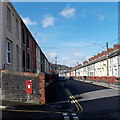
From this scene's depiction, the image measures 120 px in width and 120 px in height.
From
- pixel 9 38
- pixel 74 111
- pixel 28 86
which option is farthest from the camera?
pixel 9 38

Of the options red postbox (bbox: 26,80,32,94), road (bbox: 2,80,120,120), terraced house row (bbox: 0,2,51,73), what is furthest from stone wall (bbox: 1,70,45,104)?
terraced house row (bbox: 0,2,51,73)

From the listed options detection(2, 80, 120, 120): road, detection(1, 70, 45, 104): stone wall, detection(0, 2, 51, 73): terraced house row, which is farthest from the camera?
detection(0, 2, 51, 73): terraced house row

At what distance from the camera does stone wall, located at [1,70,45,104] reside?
12.1 meters

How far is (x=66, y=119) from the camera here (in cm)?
851

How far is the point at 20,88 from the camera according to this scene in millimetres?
12234

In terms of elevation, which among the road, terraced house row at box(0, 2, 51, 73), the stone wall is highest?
terraced house row at box(0, 2, 51, 73)

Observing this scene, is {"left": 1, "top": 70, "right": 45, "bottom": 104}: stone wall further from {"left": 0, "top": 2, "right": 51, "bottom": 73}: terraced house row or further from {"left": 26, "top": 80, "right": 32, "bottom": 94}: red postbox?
{"left": 0, "top": 2, "right": 51, "bottom": 73}: terraced house row

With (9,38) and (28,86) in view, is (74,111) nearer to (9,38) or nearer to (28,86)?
(28,86)

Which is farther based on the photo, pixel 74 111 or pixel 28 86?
pixel 28 86

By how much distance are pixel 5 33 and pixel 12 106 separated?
609cm

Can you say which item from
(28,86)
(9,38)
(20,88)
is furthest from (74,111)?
(9,38)

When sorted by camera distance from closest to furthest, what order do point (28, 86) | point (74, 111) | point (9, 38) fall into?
point (74, 111) < point (28, 86) < point (9, 38)

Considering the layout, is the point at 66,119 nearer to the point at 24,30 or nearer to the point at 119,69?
the point at 24,30

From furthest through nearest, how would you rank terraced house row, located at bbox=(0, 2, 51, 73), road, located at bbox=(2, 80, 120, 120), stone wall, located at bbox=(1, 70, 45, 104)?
terraced house row, located at bbox=(0, 2, 51, 73)
stone wall, located at bbox=(1, 70, 45, 104)
road, located at bbox=(2, 80, 120, 120)
